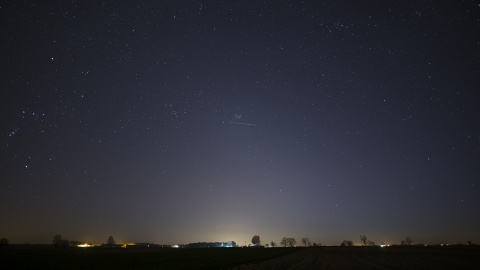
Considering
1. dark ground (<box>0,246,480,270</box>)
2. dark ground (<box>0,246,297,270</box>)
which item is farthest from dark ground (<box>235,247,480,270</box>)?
dark ground (<box>0,246,297,270</box>)

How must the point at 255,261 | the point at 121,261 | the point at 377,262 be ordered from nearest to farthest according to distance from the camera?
the point at 377,262 < the point at 121,261 < the point at 255,261

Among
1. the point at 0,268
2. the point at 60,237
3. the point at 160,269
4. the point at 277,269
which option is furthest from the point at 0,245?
the point at 277,269

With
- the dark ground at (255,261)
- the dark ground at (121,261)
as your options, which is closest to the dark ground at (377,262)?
the dark ground at (255,261)

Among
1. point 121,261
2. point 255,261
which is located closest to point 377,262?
point 255,261

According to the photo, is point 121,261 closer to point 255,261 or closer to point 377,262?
point 255,261

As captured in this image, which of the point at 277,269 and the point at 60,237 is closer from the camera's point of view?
the point at 277,269

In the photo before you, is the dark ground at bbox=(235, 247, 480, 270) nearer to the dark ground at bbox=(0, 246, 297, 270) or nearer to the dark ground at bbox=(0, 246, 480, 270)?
the dark ground at bbox=(0, 246, 480, 270)

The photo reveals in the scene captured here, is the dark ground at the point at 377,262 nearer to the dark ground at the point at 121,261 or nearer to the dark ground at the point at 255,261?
the dark ground at the point at 255,261

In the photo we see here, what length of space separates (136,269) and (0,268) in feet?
40.5

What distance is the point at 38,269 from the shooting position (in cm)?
3002

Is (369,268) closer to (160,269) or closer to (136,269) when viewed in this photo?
(160,269)

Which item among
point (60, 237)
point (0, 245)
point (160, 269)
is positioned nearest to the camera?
point (160, 269)

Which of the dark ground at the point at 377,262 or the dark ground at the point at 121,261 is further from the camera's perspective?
the dark ground at the point at 121,261

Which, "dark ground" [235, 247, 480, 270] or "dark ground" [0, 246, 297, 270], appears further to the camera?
"dark ground" [0, 246, 297, 270]
